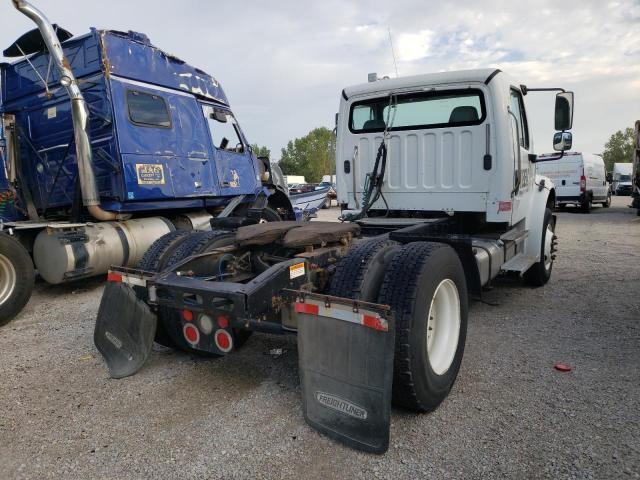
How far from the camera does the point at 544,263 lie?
5840 mm

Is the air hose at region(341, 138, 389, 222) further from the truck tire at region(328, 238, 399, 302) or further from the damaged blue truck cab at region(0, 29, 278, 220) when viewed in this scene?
the damaged blue truck cab at region(0, 29, 278, 220)

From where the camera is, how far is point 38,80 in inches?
258

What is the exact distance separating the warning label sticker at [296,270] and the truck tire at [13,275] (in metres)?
3.61

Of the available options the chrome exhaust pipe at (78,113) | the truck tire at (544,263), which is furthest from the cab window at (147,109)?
the truck tire at (544,263)

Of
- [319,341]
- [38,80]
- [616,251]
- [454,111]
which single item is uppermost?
[38,80]

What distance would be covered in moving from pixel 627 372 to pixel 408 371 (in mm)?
1921

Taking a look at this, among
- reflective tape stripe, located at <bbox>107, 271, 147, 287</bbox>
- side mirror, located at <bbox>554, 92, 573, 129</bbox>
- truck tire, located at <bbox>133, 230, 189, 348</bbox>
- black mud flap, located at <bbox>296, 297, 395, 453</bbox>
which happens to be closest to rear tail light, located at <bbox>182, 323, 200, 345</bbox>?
reflective tape stripe, located at <bbox>107, 271, 147, 287</bbox>

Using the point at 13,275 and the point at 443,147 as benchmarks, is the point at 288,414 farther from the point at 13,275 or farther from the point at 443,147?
the point at 13,275

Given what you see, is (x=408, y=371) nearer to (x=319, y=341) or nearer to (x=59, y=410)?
(x=319, y=341)

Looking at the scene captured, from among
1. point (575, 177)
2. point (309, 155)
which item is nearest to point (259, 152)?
point (309, 155)

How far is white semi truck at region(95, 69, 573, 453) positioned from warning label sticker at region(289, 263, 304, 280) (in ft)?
0.05

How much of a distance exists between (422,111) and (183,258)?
2986 mm

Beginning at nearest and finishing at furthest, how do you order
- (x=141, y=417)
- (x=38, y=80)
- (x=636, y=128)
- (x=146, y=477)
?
(x=146, y=477), (x=141, y=417), (x=38, y=80), (x=636, y=128)

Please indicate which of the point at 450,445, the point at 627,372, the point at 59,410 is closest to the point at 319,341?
the point at 450,445
